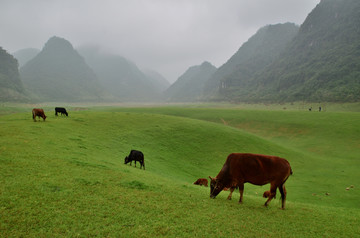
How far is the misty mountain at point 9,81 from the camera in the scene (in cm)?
15285

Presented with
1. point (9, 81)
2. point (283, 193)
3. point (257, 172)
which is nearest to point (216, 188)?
point (257, 172)

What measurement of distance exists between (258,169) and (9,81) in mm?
230679

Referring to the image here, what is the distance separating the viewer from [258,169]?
27.6 ft

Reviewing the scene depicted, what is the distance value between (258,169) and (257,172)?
135 millimetres

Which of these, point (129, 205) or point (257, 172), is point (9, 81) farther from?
point (257, 172)

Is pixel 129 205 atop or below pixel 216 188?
atop

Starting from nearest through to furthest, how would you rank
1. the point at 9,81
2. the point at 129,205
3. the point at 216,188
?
1. the point at 129,205
2. the point at 216,188
3. the point at 9,81

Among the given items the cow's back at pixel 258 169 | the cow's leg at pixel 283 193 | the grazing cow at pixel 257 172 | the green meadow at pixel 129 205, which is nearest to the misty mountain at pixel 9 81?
the green meadow at pixel 129 205

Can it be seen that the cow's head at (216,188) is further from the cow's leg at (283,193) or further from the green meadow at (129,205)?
the cow's leg at (283,193)

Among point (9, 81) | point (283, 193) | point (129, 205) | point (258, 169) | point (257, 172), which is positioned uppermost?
point (9, 81)

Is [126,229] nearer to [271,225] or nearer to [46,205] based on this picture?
[46,205]

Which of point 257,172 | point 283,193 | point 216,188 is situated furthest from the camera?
point 216,188

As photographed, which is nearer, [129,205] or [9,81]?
[129,205]

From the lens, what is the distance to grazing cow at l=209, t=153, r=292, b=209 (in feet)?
27.3
